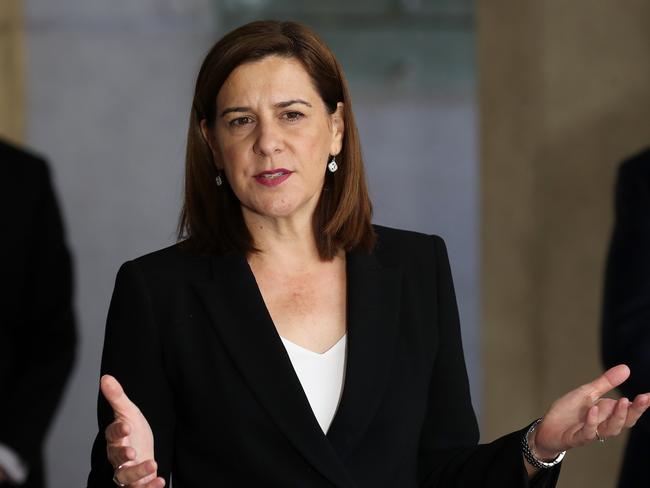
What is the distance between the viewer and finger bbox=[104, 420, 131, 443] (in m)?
1.88

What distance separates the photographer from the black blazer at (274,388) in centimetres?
202

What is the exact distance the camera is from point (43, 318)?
3422mm

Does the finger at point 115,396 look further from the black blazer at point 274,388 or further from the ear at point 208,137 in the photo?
the ear at point 208,137

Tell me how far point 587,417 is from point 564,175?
256 centimetres

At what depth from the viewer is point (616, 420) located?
77.1 inches

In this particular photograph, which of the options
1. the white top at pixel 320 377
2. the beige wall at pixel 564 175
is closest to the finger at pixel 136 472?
the white top at pixel 320 377

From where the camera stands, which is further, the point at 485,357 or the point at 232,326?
the point at 485,357

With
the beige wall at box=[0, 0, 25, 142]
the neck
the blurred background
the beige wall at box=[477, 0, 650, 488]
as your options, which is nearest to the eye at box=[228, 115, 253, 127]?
the neck

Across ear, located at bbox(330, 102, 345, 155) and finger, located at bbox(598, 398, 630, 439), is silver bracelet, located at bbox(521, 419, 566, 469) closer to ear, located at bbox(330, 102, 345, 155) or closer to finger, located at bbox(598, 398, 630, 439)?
finger, located at bbox(598, 398, 630, 439)

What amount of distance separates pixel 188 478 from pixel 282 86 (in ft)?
2.04

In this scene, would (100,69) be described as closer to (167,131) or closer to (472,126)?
(167,131)

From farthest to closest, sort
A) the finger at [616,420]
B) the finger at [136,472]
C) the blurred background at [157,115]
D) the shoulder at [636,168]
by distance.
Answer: the blurred background at [157,115], the shoulder at [636,168], the finger at [616,420], the finger at [136,472]

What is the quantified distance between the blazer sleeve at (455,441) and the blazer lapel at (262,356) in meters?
0.19

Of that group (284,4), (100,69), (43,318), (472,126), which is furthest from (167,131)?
(43,318)
